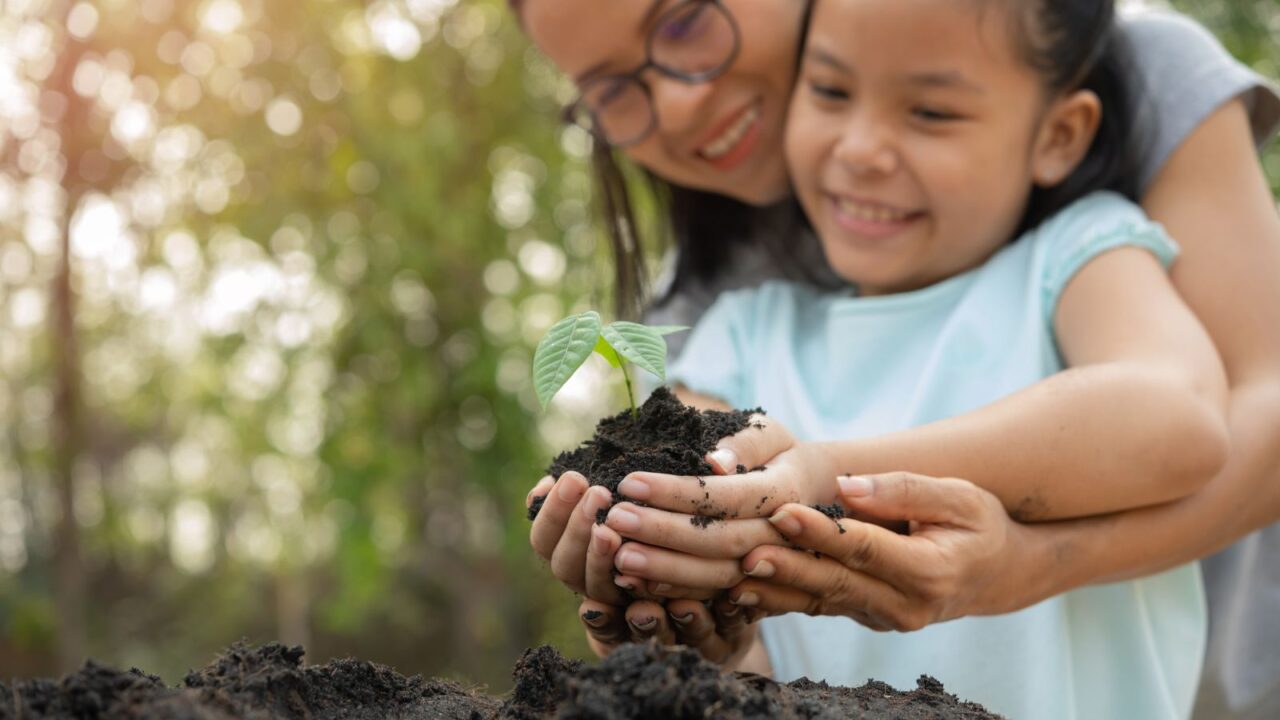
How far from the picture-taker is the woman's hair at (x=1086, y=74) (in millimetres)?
1760

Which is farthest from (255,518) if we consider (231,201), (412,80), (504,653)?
(412,80)

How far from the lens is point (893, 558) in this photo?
1.22 metres

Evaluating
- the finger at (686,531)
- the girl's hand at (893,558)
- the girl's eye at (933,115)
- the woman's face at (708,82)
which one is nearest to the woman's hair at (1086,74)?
the girl's eye at (933,115)

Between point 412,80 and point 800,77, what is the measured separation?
321cm

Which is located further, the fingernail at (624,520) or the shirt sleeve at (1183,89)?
the shirt sleeve at (1183,89)

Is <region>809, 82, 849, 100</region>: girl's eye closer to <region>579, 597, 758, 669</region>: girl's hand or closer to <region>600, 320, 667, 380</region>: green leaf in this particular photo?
<region>600, 320, 667, 380</region>: green leaf

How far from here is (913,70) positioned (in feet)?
5.57

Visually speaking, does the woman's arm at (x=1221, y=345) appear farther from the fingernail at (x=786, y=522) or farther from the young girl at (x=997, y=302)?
the fingernail at (x=786, y=522)

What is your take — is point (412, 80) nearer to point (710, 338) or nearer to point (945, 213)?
point (710, 338)

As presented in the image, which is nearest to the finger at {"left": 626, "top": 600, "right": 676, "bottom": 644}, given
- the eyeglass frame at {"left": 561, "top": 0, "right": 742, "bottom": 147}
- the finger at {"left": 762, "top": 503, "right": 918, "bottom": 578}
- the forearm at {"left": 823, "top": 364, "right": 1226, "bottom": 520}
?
the finger at {"left": 762, "top": 503, "right": 918, "bottom": 578}

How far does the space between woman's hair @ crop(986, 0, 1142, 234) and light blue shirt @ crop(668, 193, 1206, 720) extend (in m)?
0.08

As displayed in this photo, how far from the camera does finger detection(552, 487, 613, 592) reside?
3.66ft

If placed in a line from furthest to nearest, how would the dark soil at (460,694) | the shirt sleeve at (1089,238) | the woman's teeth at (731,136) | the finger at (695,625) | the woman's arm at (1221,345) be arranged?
the woman's teeth at (731,136)
the shirt sleeve at (1089,238)
the woman's arm at (1221,345)
the finger at (695,625)
the dark soil at (460,694)

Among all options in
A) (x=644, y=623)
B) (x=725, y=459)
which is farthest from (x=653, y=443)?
(x=644, y=623)
